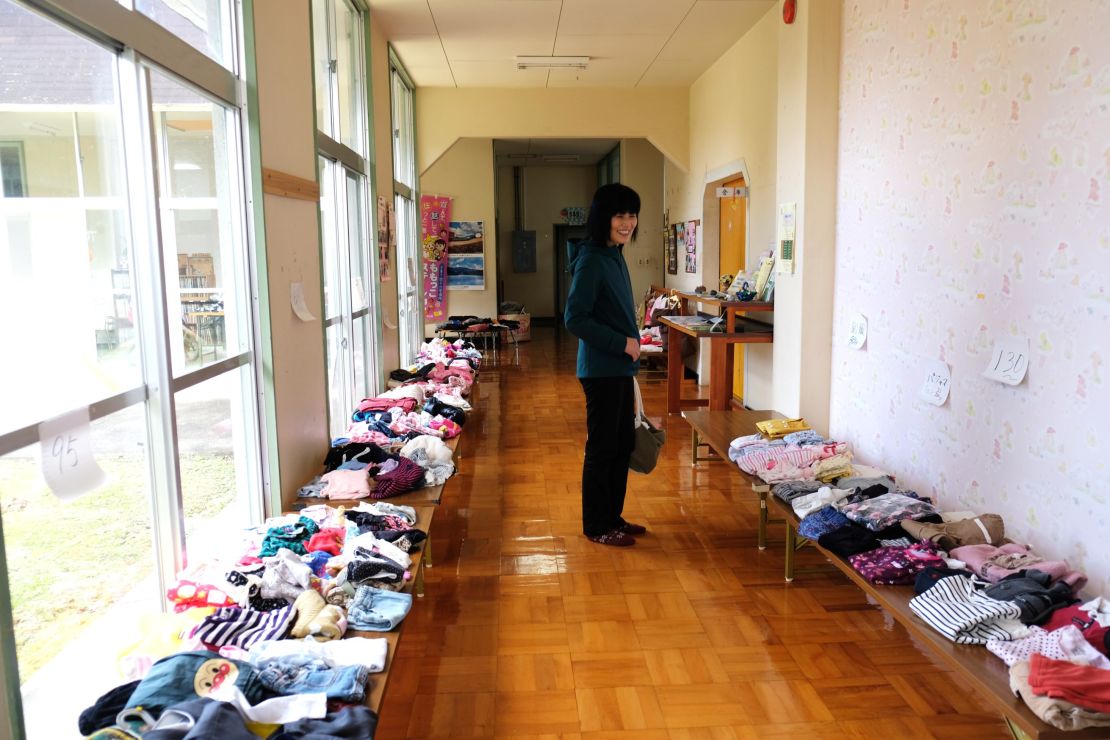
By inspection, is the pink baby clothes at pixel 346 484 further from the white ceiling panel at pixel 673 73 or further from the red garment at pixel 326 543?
the white ceiling panel at pixel 673 73

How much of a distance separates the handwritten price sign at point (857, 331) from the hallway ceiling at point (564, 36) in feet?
9.65

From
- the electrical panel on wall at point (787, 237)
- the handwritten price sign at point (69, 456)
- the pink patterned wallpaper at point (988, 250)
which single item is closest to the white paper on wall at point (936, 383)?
the pink patterned wallpaper at point (988, 250)

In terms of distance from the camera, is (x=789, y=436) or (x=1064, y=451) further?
(x=789, y=436)

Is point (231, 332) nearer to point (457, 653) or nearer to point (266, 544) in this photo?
Result: point (266, 544)

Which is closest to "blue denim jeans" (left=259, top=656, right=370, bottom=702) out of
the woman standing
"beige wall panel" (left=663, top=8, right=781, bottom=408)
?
the woman standing

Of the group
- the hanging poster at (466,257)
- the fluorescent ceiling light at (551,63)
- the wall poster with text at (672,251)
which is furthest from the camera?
the hanging poster at (466,257)

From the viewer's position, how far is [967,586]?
2637 mm

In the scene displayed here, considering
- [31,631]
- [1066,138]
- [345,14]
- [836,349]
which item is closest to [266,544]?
[31,631]

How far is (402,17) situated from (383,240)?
1.76 meters

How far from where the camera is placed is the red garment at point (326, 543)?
2.99 metres

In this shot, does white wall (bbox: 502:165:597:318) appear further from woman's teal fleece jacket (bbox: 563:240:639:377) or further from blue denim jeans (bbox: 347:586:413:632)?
blue denim jeans (bbox: 347:586:413:632)

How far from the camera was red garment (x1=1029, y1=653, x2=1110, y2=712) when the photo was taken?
1.99 m

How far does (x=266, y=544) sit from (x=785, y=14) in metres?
4.51

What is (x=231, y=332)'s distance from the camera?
3.21 meters
